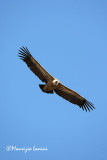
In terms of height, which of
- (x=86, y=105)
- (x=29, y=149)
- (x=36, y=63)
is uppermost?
(x=36, y=63)

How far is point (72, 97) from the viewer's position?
853 inches

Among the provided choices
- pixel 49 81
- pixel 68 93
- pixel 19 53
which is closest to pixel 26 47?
pixel 19 53

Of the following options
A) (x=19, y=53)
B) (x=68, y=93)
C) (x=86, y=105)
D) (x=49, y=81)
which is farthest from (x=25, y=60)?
(x=86, y=105)

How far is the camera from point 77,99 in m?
21.8

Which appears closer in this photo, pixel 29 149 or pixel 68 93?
pixel 29 149

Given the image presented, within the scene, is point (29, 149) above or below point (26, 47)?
below

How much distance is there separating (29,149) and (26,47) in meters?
5.96

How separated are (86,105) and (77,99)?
0.68m

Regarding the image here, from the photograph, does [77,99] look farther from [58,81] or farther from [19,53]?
[19,53]

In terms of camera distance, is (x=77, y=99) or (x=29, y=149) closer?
(x=29, y=149)

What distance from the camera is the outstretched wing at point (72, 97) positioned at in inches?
840

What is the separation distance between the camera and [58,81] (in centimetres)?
2069

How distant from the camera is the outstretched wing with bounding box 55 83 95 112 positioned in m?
21.3

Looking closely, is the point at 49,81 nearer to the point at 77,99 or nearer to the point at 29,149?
the point at 77,99
